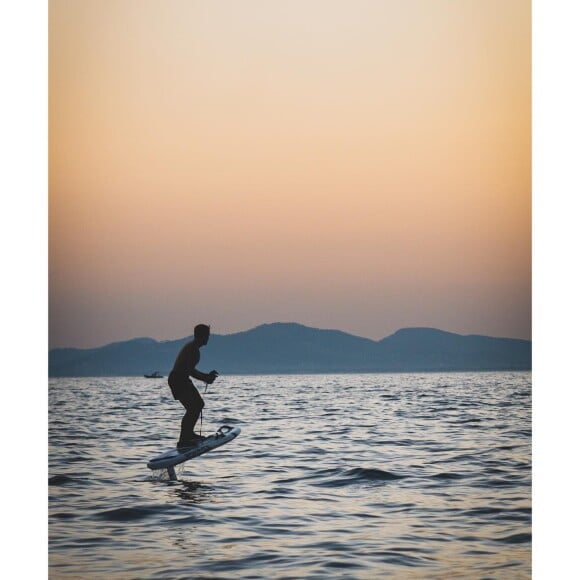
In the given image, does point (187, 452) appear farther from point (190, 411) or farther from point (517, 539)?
point (517, 539)

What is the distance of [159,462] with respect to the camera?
320 inches

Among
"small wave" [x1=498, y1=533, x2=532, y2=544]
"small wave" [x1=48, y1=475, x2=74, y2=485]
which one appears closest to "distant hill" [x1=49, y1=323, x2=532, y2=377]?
"small wave" [x1=48, y1=475, x2=74, y2=485]

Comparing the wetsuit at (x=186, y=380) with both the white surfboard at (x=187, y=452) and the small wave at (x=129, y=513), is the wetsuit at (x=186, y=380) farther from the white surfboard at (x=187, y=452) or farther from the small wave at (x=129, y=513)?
the small wave at (x=129, y=513)

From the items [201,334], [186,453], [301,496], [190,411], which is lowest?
[301,496]

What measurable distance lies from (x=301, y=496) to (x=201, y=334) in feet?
4.55

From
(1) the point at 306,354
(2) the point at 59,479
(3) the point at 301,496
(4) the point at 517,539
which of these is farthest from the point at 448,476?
(1) the point at 306,354

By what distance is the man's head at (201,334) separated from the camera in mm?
7949

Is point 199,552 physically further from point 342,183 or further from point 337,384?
point 337,384

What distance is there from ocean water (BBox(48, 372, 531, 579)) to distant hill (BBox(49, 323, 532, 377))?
1.12 feet

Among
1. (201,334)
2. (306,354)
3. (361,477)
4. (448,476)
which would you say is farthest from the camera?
(306,354)

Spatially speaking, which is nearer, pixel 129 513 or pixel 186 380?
pixel 129 513

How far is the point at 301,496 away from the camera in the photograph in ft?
25.2

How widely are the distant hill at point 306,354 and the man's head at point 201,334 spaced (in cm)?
116
